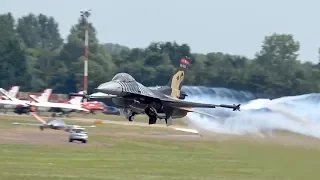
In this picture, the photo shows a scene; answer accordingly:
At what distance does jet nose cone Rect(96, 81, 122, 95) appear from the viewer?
36.2 metres

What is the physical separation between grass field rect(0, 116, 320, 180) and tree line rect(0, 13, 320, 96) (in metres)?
7.91

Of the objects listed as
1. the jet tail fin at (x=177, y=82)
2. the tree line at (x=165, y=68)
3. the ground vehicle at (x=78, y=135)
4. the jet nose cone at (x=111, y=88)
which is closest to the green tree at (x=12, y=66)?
the tree line at (x=165, y=68)

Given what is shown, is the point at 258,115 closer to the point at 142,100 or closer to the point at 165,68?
the point at 142,100

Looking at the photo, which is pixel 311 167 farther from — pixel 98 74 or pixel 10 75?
pixel 10 75

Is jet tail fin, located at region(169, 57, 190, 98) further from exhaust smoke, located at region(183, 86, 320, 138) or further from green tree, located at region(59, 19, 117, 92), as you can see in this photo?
green tree, located at region(59, 19, 117, 92)

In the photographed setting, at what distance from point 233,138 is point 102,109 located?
370ft

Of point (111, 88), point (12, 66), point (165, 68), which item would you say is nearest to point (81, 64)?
point (12, 66)

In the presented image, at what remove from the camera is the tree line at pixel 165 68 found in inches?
3841

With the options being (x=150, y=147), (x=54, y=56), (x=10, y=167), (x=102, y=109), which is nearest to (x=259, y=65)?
(x=150, y=147)

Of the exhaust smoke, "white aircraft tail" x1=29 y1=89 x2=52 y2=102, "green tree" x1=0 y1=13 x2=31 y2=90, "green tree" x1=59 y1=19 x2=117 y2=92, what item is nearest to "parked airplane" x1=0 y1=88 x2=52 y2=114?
"white aircraft tail" x1=29 y1=89 x2=52 y2=102

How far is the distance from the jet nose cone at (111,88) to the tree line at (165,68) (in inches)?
1833

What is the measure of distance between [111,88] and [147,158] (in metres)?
37.5

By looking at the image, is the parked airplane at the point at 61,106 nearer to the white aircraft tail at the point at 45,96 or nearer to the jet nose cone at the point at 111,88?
the white aircraft tail at the point at 45,96

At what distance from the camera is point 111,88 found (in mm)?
36688
